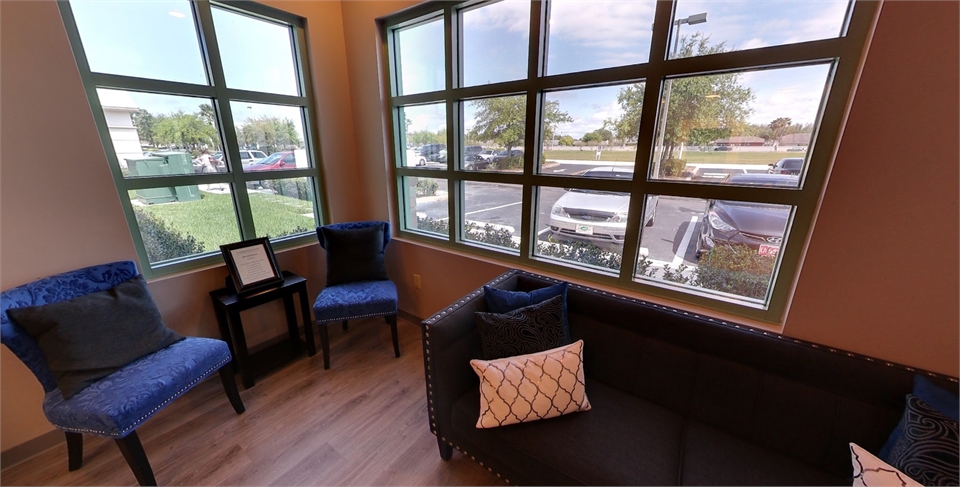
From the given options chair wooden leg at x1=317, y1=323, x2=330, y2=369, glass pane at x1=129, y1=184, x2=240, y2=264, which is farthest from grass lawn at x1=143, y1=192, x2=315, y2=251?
chair wooden leg at x1=317, y1=323, x2=330, y2=369

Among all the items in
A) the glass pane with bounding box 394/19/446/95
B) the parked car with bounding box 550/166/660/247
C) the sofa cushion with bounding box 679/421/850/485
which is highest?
the glass pane with bounding box 394/19/446/95

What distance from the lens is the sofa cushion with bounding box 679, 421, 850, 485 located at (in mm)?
1092

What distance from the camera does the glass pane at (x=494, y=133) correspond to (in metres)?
2.01

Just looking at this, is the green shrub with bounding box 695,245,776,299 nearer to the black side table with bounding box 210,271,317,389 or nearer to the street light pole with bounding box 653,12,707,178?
the street light pole with bounding box 653,12,707,178

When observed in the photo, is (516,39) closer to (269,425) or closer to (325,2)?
(325,2)

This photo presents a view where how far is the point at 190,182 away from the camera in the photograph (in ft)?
6.50

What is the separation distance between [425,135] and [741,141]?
194cm

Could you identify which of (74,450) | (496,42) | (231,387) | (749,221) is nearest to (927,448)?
(749,221)

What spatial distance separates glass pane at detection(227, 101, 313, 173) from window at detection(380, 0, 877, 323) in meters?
0.81

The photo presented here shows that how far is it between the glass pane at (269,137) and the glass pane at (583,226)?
192cm

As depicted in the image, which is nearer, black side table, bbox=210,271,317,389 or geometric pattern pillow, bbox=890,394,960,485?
geometric pattern pillow, bbox=890,394,960,485

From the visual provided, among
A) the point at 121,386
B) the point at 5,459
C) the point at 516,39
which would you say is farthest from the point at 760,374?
the point at 5,459

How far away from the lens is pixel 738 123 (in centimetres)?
140

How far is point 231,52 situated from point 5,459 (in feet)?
7.96
